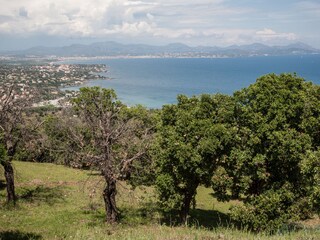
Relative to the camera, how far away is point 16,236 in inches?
635

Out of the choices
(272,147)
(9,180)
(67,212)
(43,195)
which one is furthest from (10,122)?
(272,147)

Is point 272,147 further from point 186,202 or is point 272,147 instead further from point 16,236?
point 16,236

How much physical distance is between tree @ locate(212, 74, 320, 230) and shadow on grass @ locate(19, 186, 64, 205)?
12.5 metres

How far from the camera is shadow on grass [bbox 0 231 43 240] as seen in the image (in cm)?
1567

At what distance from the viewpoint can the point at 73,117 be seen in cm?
3828

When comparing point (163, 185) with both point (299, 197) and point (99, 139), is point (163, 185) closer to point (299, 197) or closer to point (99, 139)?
point (99, 139)

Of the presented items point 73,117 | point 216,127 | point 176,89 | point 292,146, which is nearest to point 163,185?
point 216,127

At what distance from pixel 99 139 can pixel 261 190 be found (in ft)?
30.4

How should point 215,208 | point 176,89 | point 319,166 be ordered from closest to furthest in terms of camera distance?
point 319,166
point 215,208
point 176,89

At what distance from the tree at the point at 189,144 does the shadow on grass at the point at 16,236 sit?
22.1 ft

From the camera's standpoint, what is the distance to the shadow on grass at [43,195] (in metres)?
23.3

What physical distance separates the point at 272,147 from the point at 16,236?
13.2 metres

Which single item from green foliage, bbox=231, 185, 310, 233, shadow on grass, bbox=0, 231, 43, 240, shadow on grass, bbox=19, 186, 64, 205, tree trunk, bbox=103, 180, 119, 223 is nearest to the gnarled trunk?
green foliage, bbox=231, 185, 310, 233

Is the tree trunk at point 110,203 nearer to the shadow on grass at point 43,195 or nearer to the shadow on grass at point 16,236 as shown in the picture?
the shadow on grass at point 16,236
